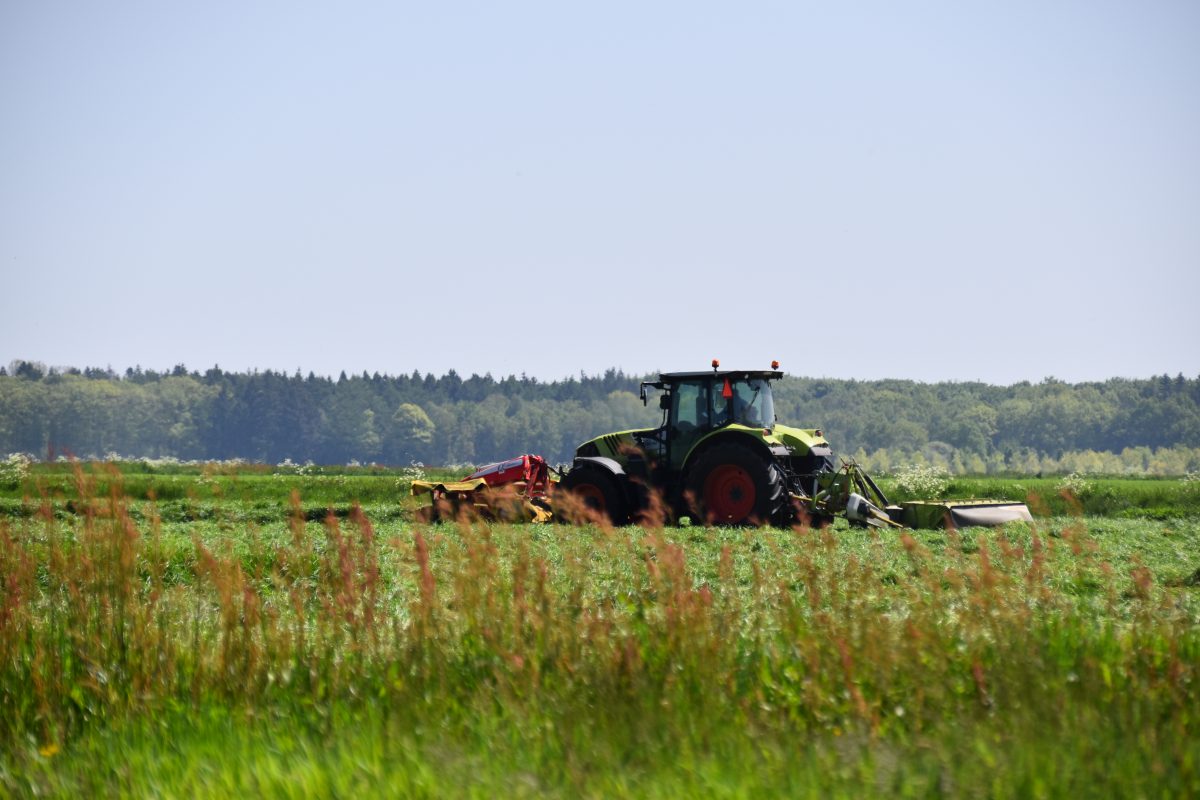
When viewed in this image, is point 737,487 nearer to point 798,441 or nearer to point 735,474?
point 735,474

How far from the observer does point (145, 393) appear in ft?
434

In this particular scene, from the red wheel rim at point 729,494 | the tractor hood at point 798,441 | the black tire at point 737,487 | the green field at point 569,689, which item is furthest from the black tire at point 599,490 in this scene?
the green field at point 569,689

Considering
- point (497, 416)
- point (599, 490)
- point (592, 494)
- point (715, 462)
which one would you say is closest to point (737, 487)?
point (715, 462)

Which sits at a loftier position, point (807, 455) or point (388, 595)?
point (807, 455)

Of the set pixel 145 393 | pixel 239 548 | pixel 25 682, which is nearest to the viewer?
pixel 25 682

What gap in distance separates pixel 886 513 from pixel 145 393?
419 ft

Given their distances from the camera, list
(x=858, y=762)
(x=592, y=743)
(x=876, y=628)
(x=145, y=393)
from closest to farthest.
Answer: (x=858, y=762)
(x=592, y=743)
(x=876, y=628)
(x=145, y=393)

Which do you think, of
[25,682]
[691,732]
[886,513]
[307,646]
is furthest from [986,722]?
[886,513]

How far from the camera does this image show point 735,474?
56.2ft

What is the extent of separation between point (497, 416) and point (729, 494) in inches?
4512

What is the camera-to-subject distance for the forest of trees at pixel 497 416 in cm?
10600

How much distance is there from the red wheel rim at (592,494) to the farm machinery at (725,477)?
0.02 m

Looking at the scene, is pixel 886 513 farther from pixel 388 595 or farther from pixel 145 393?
pixel 145 393

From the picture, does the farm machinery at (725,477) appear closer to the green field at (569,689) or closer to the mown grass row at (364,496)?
the mown grass row at (364,496)
